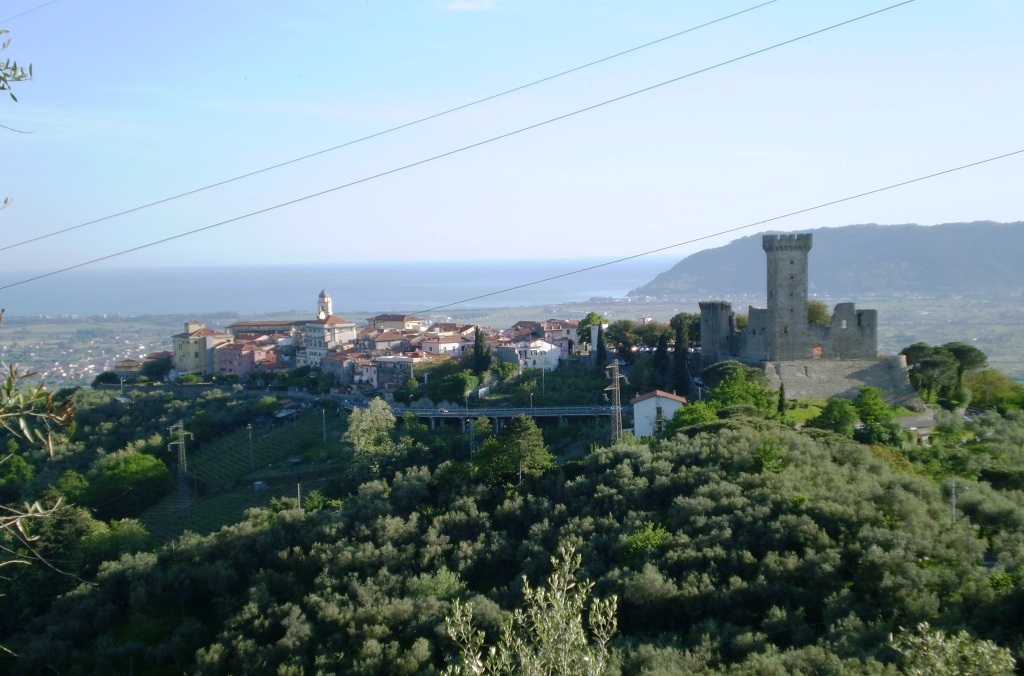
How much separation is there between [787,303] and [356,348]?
23688mm

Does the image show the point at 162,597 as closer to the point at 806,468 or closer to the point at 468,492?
the point at 468,492

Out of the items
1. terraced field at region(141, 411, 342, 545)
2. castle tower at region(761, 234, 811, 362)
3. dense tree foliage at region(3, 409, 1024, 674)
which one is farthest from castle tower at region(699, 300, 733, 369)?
terraced field at region(141, 411, 342, 545)

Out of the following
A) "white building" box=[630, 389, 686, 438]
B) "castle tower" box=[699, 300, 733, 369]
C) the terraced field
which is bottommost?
the terraced field

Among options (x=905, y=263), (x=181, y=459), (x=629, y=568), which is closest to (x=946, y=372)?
(x=629, y=568)

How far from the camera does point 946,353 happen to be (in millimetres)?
24406

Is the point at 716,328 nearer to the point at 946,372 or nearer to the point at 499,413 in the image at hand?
the point at 946,372

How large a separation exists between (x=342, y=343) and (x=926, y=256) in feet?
251

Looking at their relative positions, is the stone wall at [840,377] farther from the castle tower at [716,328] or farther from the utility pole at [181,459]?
the utility pole at [181,459]

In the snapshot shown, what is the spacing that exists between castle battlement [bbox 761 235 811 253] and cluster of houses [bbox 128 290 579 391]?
11735mm

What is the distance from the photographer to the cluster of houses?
37312mm

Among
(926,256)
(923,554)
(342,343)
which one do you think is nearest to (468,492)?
(923,554)

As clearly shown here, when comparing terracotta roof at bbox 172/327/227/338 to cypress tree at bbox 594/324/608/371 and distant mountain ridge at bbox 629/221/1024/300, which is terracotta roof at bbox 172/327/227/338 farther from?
distant mountain ridge at bbox 629/221/1024/300

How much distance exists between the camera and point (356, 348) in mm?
43438

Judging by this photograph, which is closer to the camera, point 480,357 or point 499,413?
point 499,413
